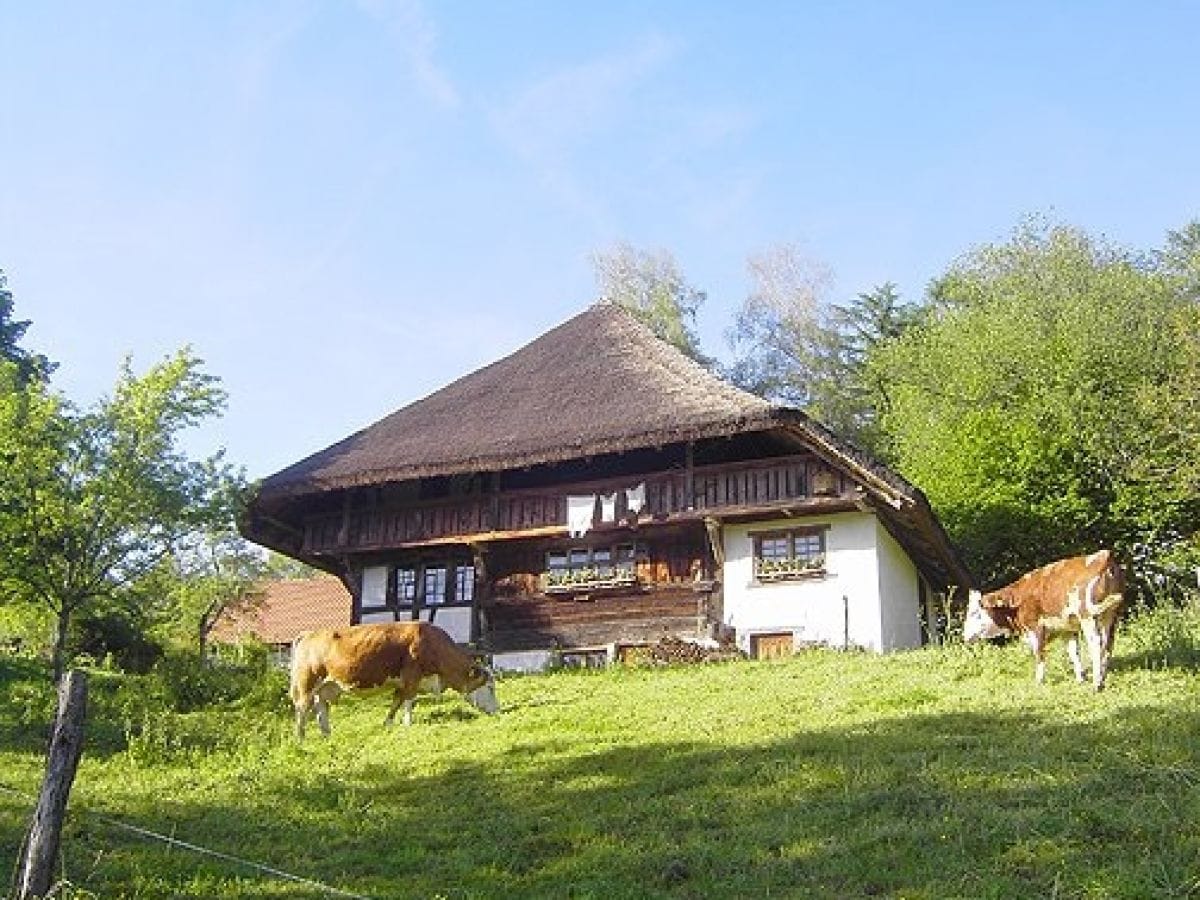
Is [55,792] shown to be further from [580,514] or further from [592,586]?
[592,586]

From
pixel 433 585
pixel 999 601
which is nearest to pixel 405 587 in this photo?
pixel 433 585

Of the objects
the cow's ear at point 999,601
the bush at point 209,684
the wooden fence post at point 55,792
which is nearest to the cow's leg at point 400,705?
the bush at point 209,684

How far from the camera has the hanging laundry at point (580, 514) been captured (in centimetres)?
2461

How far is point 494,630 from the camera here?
25.7m

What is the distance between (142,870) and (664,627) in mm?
15069

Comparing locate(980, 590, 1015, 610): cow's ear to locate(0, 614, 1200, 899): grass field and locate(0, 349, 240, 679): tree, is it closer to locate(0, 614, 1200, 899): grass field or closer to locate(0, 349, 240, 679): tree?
locate(0, 614, 1200, 899): grass field

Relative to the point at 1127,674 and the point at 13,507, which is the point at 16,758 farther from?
the point at 1127,674

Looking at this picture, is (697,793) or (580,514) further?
(580,514)

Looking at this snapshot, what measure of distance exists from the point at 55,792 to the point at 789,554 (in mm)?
16643

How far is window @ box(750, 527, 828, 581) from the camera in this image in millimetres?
23719

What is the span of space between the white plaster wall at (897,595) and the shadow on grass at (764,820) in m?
9.68

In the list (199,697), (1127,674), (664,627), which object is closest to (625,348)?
(664,627)

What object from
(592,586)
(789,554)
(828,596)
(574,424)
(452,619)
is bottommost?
(452,619)

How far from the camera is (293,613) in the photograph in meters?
46.6
